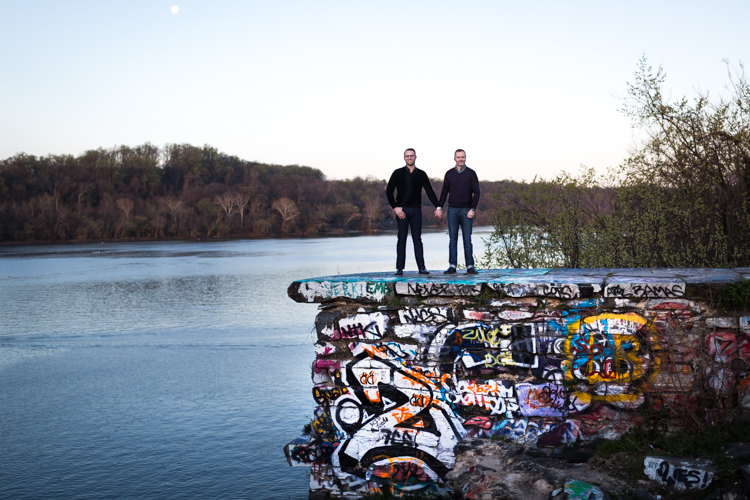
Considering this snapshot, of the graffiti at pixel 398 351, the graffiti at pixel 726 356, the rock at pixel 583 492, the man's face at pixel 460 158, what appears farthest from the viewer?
the man's face at pixel 460 158

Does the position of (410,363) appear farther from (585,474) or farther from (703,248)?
(703,248)

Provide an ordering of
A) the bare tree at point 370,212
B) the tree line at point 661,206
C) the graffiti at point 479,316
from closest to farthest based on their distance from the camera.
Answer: the graffiti at point 479,316
the tree line at point 661,206
the bare tree at point 370,212

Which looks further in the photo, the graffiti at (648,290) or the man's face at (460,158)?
the man's face at (460,158)

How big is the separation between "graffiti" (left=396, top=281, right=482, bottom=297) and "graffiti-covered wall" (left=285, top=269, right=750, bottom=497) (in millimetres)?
13

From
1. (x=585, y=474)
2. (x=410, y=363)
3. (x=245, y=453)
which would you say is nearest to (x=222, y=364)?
(x=245, y=453)

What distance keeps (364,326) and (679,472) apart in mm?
3212

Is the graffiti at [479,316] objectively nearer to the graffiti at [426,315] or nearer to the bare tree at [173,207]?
the graffiti at [426,315]

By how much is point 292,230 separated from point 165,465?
10275 cm

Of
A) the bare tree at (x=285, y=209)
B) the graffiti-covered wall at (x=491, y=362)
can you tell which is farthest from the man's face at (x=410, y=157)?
the bare tree at (x=285, y=209)

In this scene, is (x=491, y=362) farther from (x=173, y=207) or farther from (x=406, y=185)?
(x=173, y=207)

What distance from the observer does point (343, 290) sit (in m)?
6.90

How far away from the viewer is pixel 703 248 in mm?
15117

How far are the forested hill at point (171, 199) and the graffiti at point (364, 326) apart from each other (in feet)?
294

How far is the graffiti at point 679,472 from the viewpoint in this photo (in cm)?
550
